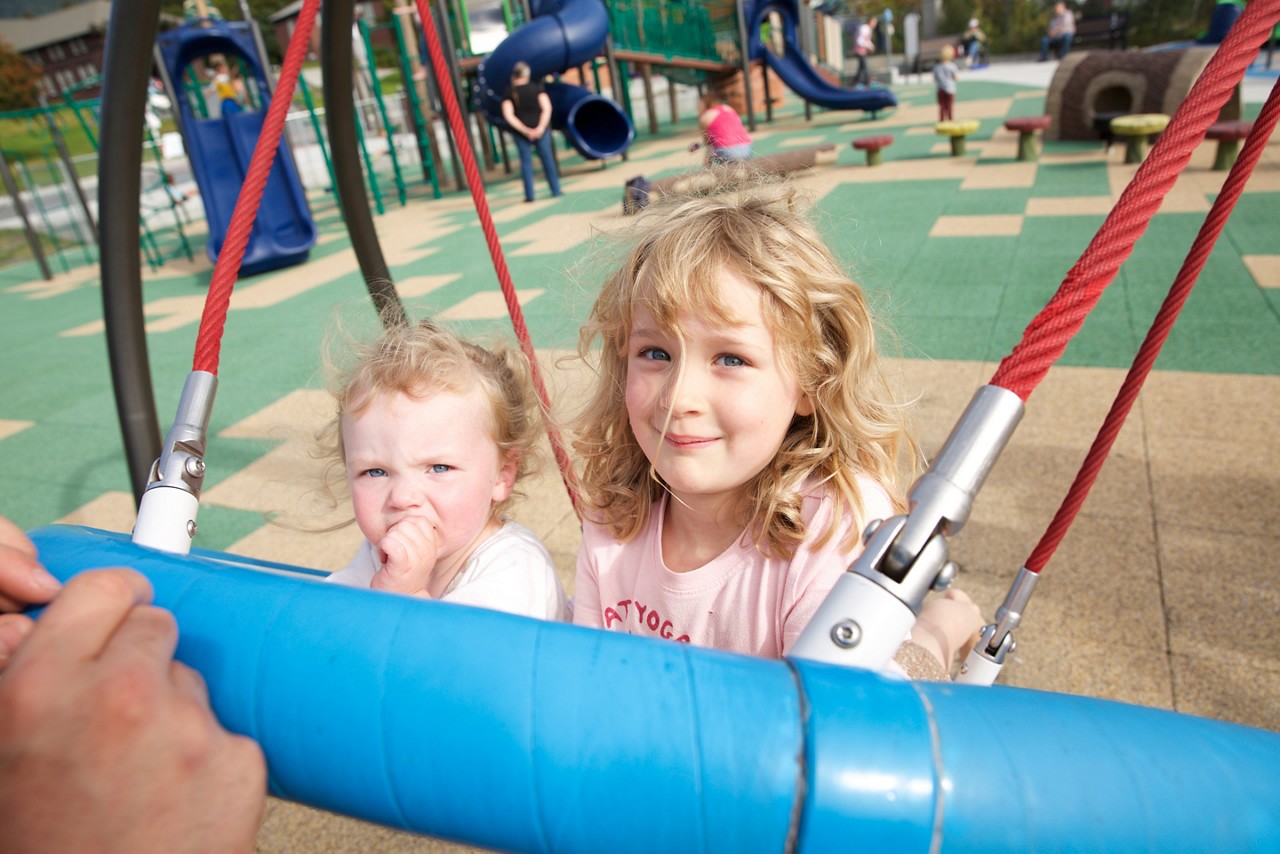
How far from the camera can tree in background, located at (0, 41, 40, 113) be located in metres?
36.7

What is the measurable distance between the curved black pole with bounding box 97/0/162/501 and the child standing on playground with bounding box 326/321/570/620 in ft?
2.00

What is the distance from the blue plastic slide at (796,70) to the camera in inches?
558

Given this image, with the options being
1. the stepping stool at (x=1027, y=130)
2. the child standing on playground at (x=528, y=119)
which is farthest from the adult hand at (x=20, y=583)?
the child standing on playground at (x=528, y=119)

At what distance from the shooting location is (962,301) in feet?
16.7

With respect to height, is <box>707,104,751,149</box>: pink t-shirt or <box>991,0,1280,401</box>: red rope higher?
<box>991,0,1280,401</box>: red rope

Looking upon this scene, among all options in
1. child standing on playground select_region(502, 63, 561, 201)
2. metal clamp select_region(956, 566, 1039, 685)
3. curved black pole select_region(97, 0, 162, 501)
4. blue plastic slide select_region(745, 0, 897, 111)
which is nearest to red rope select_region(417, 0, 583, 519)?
curved black pole select_region(97, 0, 162, 501)

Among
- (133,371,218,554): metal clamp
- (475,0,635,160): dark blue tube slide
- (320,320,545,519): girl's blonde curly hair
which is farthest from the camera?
(475,0,635,160): dark blue tube slide

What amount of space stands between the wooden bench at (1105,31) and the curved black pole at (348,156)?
99.9 feet

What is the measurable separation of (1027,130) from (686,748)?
32.5ft

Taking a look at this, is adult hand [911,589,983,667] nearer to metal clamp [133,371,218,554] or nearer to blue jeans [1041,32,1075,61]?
metal clamp [133,371,218,554]

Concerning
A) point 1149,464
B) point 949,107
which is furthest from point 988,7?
point 1149,464

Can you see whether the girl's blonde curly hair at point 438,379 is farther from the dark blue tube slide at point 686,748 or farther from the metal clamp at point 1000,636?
the metal clamp at point 1000,636

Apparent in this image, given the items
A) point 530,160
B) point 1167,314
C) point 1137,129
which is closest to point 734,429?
point 1167,314

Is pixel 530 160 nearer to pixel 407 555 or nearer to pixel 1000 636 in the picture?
pixel 407 555
